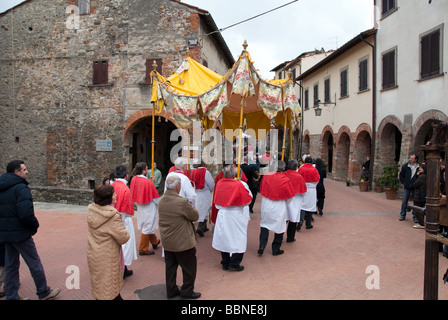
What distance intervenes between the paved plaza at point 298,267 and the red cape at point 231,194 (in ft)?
3.83

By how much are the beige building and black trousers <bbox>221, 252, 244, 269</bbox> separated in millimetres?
11977

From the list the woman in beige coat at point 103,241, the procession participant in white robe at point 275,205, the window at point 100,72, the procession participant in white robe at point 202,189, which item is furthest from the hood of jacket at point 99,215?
the window at point 100,72

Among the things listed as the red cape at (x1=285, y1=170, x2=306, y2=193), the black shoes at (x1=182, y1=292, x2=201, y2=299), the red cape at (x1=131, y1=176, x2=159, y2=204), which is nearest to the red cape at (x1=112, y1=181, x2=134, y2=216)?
the red cape at (x1=131, y1=176, x2=159, y2=204)

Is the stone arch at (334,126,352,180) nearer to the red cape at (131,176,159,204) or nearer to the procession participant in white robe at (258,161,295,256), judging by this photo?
the procession participant in white robe at (258,161,295,256)

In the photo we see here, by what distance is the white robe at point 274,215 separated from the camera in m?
6.11

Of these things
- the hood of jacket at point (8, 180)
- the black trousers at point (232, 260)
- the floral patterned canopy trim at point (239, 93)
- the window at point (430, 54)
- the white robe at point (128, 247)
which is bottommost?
the black trousers at point (232, 260)

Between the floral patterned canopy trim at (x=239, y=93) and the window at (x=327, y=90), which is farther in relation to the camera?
the window at (x=327, y=90)

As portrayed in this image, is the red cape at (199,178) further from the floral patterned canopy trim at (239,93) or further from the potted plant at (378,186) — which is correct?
the potted plant at (378,186)

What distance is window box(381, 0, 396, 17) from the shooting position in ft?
43.0

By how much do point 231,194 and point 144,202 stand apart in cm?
180

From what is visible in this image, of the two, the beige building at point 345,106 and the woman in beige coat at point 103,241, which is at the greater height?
the beige building at point 345,106

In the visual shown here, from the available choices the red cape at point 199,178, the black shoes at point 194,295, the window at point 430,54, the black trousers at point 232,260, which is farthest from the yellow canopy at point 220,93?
the window at point 430,54

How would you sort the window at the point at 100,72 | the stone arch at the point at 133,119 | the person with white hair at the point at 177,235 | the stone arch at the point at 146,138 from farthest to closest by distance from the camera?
the window at the point at 100,72 < the stone arch at the point at 146,138 < the stone arch at the point at 133,119 < the person with white hair at the point at 177,235

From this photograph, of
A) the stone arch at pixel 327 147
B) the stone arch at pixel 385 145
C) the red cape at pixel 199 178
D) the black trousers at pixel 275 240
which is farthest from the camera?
the stone arch at pixel 327 147
